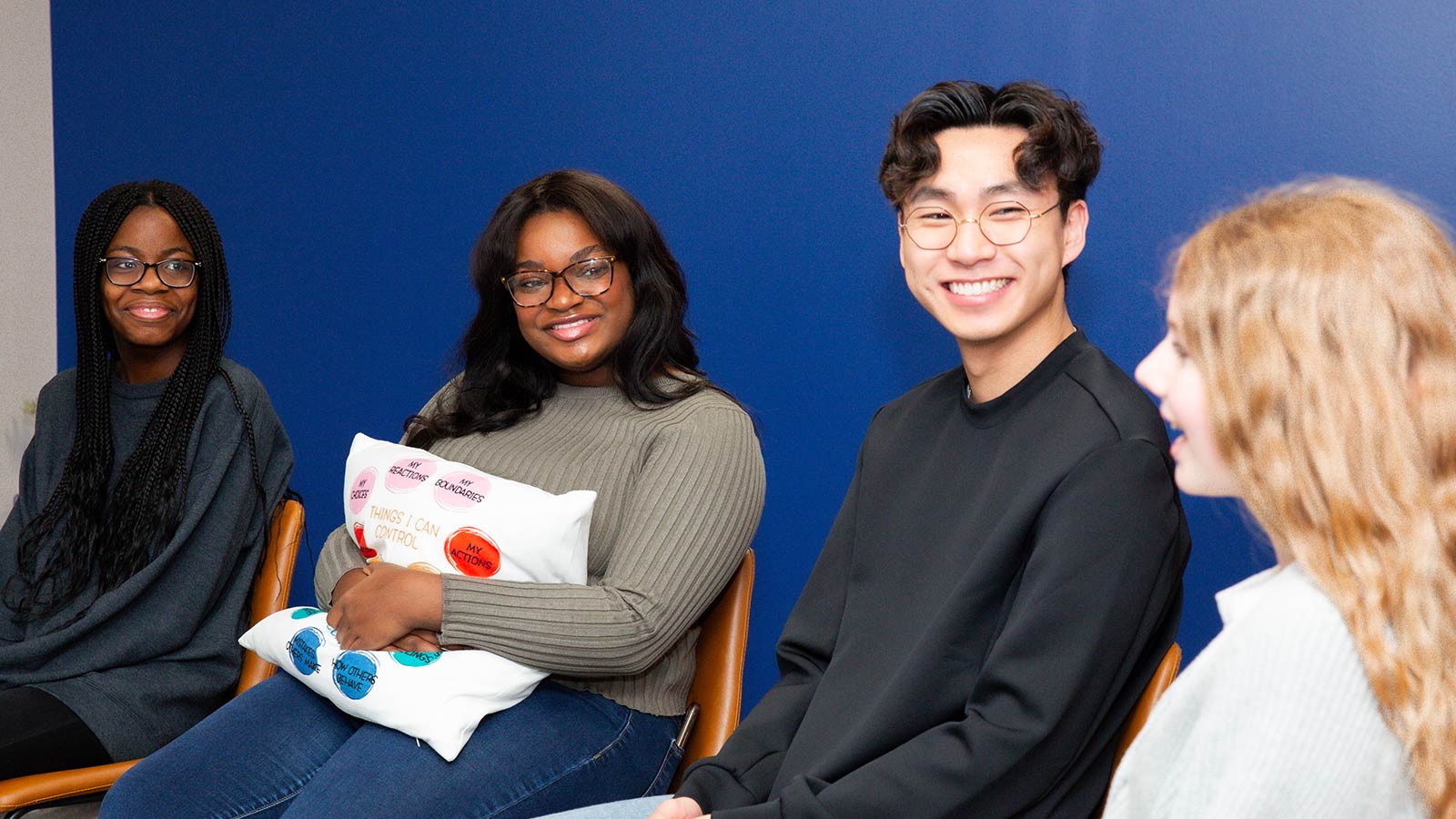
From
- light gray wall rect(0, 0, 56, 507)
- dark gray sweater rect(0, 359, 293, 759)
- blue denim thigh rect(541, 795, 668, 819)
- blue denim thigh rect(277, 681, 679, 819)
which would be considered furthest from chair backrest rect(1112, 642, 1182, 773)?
light gray wall rect(0, 0, 56, 507)

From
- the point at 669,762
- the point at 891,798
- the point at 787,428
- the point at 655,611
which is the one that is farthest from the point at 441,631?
the point at 787,428

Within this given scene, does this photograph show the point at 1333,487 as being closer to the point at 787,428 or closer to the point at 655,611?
the point at 655,611

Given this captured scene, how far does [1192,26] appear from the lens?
6.89 ft

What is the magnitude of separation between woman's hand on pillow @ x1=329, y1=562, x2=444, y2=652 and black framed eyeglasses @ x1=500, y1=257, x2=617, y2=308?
1.68 feet

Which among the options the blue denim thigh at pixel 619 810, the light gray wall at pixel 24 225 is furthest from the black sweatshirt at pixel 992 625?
the light gray wall at pixel 24 225

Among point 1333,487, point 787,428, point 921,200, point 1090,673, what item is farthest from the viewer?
point 787,428

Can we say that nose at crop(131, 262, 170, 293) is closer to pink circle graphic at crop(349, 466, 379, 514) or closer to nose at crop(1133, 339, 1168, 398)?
pink circle graphic at crop(349, 466, 379, 514)

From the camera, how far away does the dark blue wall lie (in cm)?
206

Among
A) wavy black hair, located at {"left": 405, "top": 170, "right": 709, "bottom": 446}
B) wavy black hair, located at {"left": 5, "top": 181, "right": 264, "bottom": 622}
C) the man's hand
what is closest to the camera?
the man's hand

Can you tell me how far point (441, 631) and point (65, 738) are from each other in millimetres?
768

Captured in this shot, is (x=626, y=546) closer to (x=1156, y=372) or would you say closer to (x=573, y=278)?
(x=573, y=278)

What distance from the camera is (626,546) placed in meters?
1.87

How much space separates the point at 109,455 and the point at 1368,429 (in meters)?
2.19

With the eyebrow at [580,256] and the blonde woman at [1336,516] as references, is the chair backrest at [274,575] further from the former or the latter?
the blonde woman at [1336,516]
